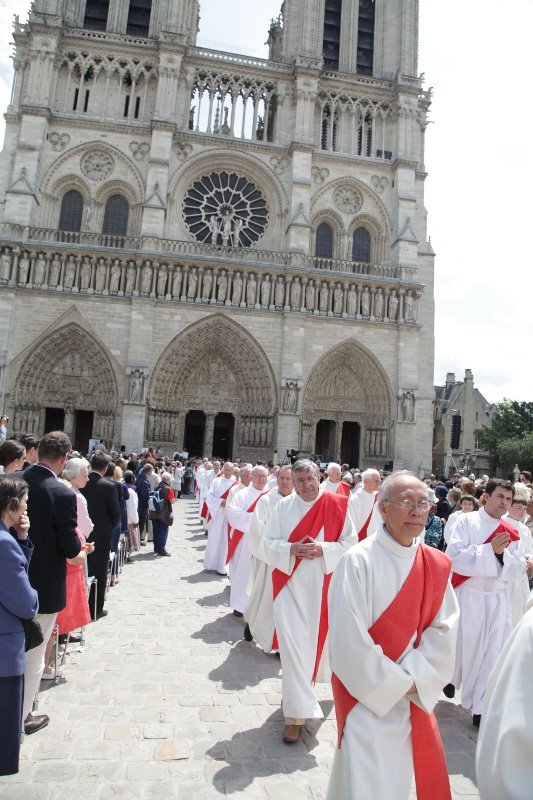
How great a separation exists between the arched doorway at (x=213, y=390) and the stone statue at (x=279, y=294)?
1.73 metres

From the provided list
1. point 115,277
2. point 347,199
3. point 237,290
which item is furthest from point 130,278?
point 347,199

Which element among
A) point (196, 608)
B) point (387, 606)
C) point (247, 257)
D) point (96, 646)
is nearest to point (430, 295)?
point (247, 257)

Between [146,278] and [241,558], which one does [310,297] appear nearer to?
[146,278]

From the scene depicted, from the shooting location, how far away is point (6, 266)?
20.2 meters

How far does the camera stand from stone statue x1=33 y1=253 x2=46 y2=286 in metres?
20.4

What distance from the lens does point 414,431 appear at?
72.3ft

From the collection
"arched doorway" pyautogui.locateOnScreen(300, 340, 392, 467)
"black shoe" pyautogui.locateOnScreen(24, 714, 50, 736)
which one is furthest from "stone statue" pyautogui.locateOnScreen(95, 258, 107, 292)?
"black shoe" pyautogui.locateOnScreen(24, 714, 50, 736)

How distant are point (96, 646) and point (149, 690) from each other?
1.15m

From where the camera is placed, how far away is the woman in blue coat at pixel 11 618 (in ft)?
8.91

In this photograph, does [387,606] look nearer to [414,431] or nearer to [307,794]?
[307,794]

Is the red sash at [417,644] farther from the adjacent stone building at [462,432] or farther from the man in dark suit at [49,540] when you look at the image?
the adjacent stone building at [462,432]

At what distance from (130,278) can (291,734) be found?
1926cm

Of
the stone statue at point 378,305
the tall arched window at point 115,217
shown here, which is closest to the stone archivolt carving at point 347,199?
the stone statue at point 378,305

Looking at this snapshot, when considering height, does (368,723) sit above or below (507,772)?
below
